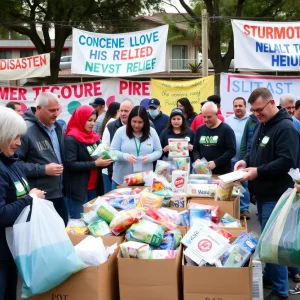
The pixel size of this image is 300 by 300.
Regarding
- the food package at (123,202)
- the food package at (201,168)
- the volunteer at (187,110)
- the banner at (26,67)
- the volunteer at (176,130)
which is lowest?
the food package at (123,202)

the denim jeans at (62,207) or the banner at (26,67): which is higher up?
the banner at (26,67)

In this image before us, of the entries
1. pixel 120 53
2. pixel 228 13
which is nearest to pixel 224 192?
pixel 120 53

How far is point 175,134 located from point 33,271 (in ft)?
12.9

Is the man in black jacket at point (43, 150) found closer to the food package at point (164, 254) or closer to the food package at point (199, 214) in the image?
the food package at point (199, 214)

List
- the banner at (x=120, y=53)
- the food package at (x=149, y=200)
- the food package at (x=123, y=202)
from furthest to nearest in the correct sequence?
the banner at (x=120, y=53), the food package at (x=123, y=202), the food package at (x=149, y=200)

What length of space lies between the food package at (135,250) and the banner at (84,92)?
25.9 ft

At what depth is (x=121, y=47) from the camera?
9.84 m

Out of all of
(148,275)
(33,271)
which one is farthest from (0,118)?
(148,275)

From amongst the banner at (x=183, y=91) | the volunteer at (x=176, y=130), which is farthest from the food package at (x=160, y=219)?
the banner at (x=183, y=91)

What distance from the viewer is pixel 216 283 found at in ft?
9.59

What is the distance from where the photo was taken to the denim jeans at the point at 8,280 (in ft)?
9.75

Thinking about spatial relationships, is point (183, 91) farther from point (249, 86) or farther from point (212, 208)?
point (212, 208)

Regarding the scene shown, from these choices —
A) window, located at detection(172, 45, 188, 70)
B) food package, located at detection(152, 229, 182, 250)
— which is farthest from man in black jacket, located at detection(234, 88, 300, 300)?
window, located at detection(172, 45, 188, 70)

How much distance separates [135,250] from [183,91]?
7.32 metres
